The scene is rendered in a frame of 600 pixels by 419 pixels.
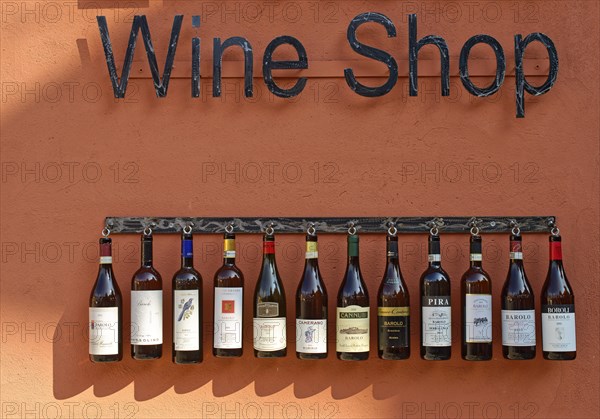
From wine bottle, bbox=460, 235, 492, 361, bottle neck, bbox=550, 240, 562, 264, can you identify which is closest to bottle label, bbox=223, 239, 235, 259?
wine bottle, bbox=460, 235, 492, 361

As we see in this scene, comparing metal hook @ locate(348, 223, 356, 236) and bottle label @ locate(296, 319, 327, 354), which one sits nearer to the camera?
bottle label @ locate(296, 319, 327, 354)

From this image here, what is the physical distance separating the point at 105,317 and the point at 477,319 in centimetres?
92

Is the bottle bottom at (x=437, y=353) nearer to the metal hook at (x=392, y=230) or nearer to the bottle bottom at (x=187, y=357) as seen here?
the metal hook at (x=392, y=230)

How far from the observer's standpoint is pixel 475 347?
6.61 ft

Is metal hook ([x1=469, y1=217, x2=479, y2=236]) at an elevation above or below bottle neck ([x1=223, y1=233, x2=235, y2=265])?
above

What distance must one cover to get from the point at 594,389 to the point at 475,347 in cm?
36

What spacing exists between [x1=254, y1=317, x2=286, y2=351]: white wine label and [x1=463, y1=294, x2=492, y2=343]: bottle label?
0.46 meters

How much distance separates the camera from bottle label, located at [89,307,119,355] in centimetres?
203

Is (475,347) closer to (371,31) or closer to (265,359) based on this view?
(265,359)

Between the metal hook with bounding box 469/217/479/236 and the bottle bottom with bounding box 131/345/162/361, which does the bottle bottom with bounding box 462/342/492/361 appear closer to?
the metal hook with bounding box 469/217/479/236

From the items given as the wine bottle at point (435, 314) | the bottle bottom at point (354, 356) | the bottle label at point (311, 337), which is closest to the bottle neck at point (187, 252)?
the bottle label at point (311, 337)

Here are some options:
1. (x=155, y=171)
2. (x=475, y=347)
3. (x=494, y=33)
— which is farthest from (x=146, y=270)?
(x=494, y=33)

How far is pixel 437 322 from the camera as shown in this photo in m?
2.00

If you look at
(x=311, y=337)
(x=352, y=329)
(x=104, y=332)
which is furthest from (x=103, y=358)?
(x=352, y=329)
